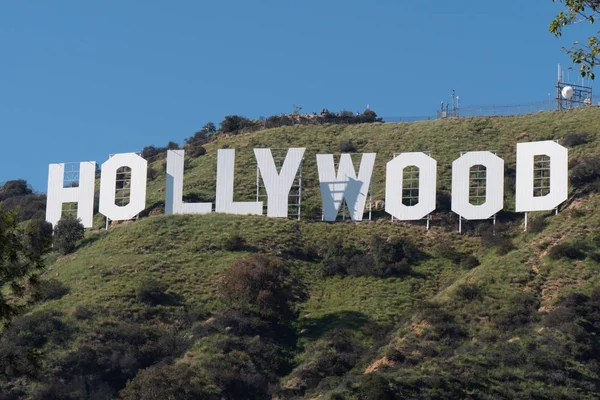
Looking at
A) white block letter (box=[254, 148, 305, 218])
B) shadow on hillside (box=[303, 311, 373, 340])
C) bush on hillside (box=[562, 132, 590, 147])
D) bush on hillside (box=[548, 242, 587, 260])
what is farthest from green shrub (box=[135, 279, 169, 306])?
bush on hillside (box=[562, 132, 590, 147])

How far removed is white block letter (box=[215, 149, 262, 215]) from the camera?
65.5 metres

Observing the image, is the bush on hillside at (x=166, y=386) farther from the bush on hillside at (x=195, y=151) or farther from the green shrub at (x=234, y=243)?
the bush on hillside at (x=195, y=151)

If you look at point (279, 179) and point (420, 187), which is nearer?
point (420, 187)

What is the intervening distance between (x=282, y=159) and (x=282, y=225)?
548 cm

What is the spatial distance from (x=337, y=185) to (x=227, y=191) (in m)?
6.63

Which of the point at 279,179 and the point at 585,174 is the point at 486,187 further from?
the point at 279,179

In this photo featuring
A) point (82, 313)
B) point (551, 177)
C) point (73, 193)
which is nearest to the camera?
point (82, 313)

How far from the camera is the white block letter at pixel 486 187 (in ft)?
202

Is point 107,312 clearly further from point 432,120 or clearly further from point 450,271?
point 432,120

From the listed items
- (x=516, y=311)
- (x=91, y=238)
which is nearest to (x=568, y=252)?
(x=516, y=311)

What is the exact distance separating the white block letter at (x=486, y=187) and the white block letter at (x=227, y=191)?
11.8 m

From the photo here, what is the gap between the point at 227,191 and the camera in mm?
66188

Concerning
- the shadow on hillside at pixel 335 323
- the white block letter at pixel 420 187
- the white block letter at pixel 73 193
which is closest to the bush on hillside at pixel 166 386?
the shadow on hillside at pixel 335 323

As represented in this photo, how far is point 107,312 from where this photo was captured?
52562mm
